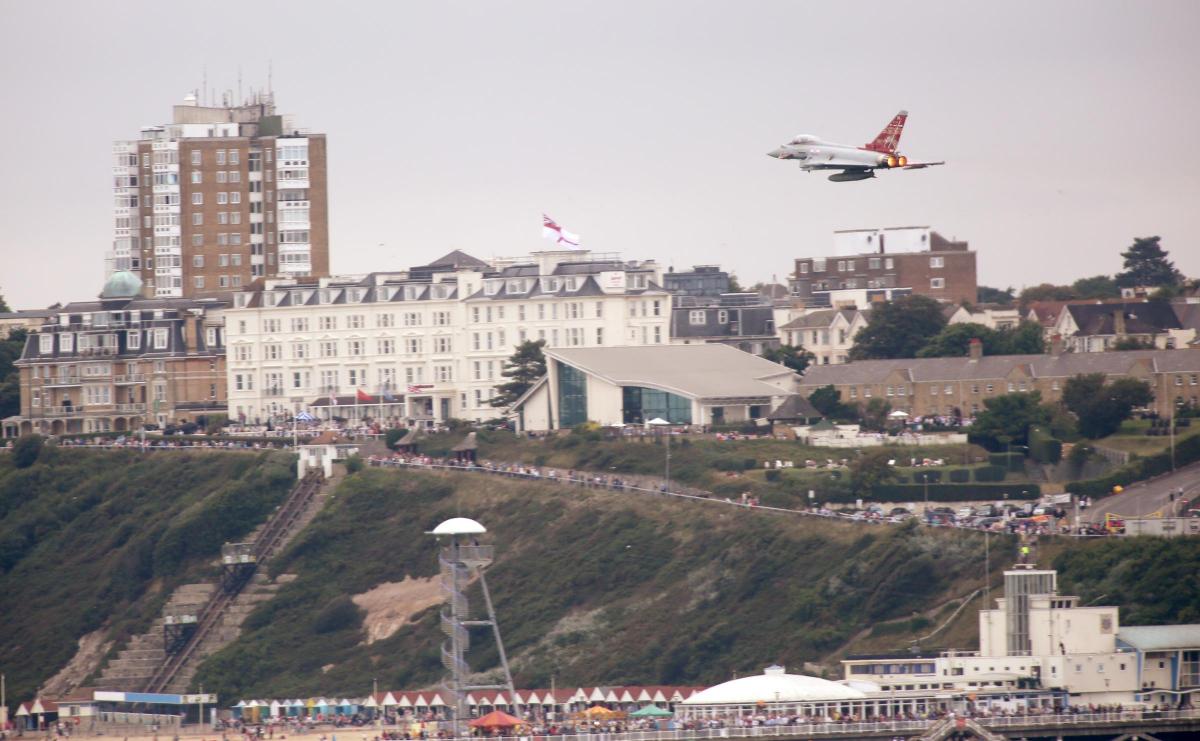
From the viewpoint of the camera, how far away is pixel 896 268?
18325 cm

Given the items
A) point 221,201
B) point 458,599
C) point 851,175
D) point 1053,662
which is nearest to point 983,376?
point 1053,662

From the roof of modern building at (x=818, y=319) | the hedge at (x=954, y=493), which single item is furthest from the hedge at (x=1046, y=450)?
the roof of modern building at (x=818, y=319)

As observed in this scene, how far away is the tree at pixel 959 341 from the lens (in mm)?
151375

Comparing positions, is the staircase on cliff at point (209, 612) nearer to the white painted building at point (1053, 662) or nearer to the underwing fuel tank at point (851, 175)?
the white painted building at point (1053, 662)

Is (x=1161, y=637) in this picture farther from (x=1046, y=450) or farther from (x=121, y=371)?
(x=121, y=371)

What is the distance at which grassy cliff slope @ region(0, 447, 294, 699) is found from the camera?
444 ft

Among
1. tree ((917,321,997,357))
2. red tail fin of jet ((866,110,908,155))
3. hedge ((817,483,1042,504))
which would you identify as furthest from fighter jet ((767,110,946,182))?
tree ((917,321,997,357))

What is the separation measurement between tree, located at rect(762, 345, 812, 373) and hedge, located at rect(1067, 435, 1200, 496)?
33.0m

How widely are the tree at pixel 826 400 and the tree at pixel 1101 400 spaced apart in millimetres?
13051

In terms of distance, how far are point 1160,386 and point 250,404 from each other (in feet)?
173

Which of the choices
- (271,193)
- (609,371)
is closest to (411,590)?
(609,371)

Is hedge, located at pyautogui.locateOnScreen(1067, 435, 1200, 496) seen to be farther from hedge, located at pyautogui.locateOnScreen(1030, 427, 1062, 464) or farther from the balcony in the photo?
the balcony

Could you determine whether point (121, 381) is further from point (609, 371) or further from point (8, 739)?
point (8, 739)

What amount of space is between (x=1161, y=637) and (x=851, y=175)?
2001cm
